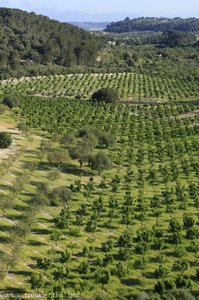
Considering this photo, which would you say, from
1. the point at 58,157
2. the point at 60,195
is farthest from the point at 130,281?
the point at 58,157

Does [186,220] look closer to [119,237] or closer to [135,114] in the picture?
[119,237]

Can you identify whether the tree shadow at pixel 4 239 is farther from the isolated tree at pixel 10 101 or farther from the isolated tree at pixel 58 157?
the isolated tree at pixel 10 101

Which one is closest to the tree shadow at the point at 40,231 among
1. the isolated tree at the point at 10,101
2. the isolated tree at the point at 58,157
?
the isolated tree at the point at 58,157

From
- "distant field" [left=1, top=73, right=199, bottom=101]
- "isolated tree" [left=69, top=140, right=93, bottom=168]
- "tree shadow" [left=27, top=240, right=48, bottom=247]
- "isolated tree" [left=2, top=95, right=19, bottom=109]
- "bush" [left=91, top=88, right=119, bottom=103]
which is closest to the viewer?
"tree shadow" [left=27, top=240, right=48, bottom=247]

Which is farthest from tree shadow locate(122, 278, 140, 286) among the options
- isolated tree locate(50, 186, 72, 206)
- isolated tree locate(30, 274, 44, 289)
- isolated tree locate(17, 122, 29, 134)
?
isolated tree locate(17, 122, 29, 134)

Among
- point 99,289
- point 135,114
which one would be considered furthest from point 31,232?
point 135,114

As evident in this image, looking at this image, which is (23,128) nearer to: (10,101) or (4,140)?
(4,140)

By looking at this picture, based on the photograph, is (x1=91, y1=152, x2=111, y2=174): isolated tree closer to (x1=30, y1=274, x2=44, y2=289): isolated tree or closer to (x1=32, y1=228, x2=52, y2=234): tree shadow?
(x1=32, y1=228, x2=52, y2=234): tree shadow
